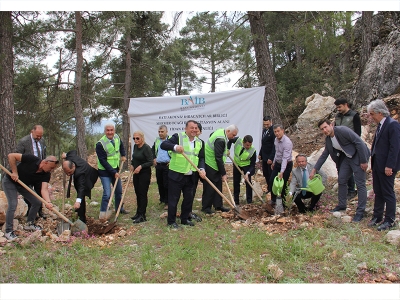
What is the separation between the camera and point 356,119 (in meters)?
5.14

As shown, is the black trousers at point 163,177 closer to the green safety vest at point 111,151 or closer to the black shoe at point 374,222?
the green safety vest at point 111,151

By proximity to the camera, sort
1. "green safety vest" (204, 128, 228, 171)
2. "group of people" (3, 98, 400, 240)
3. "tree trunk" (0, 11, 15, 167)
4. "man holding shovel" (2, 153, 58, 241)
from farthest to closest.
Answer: "tree trunk" (0, 11, 15, 167) < "green safety vest" (204, 128, 228, 171) < "man holding shovel" (2, 153, 58, 241) < "group of people" (3, 98, 400, 240)

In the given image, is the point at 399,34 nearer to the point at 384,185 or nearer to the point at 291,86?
the point at 291,86

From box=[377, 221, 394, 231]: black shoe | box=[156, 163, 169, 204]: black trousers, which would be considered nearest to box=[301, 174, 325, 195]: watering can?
box=[377, 221, 394, 231]: black shoe

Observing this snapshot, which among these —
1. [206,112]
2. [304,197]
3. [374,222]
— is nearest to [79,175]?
[304,197]

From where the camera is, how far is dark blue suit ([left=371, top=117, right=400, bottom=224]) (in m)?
4.09

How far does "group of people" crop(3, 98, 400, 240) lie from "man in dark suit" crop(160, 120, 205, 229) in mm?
14

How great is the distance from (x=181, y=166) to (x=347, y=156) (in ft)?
7.90

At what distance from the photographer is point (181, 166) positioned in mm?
4828

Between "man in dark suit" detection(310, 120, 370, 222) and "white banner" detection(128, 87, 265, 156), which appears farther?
"white banner" detection(128, 87, 265, 156)

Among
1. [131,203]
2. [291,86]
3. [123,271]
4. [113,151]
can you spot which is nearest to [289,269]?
[123,271]

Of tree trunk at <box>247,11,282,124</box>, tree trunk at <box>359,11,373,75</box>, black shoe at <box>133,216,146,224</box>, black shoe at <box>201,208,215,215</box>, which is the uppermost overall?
tree trunk at <box>359,11,373,75</box>

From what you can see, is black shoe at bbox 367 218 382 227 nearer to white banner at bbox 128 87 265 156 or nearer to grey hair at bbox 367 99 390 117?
grey hair at bbox 367 99 390 117

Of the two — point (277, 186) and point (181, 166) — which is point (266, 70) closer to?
point (277, 186)
